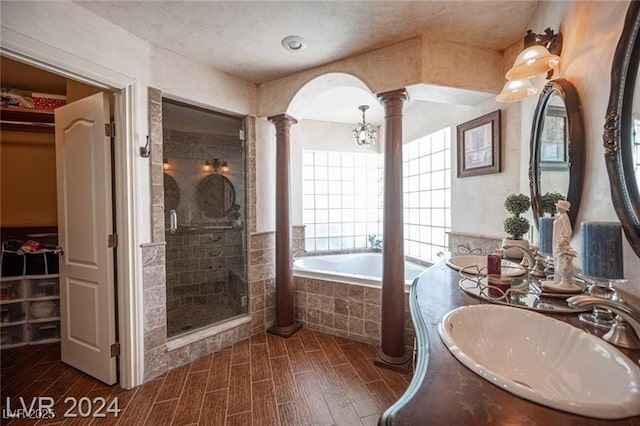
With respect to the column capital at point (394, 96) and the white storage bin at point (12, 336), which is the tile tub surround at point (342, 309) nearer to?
the column capital at point (394, 96)

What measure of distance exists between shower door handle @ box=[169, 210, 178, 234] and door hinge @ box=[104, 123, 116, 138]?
0.75 meters

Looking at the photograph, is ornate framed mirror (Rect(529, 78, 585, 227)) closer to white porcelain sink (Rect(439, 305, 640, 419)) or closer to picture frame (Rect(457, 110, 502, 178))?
picture frame (Rect(457, 110, 502, 178))

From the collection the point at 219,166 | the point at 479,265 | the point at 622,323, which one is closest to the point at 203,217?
the point at 219,166

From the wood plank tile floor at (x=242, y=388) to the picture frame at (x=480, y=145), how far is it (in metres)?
1.84

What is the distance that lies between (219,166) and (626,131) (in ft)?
9.06

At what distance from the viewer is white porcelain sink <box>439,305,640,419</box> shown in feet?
1.78

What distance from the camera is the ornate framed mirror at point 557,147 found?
129 cm

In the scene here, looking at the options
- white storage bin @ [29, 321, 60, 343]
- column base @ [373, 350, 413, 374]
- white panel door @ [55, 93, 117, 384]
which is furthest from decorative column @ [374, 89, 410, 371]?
white storage bin @ [29, 321, 60, 343]

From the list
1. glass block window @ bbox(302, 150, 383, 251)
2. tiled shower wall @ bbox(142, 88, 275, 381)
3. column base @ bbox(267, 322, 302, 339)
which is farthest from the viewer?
glass block window @ bbox(302, 150, 383, 251)

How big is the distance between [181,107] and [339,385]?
2.62m

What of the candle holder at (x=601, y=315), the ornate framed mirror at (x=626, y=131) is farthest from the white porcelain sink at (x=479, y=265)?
the ornate framed mirror at (x=626, y=131)

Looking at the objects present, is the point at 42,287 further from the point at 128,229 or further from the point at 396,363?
the point at 396,363

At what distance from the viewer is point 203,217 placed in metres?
2.70

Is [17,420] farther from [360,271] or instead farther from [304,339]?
[360,271]
